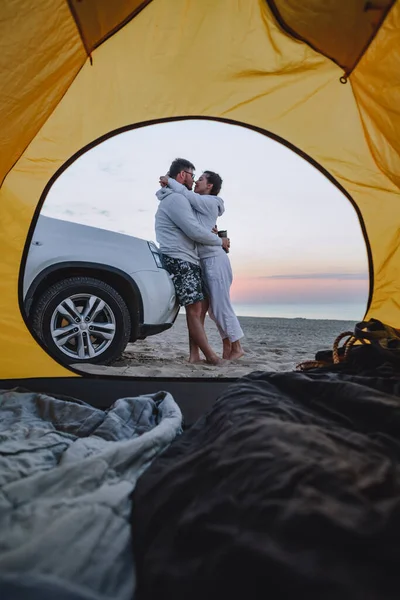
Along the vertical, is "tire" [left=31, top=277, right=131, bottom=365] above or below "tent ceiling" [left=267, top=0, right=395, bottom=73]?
below

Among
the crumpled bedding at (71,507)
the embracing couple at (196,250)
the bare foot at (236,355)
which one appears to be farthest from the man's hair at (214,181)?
the crumpled bedding at (71,507)

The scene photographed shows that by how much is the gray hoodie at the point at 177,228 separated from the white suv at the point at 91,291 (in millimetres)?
158

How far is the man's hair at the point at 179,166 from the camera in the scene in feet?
11.3

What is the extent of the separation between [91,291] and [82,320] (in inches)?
8.5

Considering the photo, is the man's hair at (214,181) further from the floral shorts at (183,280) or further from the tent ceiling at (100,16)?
the tent ceiling at (100,16)

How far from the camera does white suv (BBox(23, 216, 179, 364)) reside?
3.03m

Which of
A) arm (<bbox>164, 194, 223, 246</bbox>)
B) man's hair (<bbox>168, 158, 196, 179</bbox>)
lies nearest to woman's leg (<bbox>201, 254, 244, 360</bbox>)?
arm (<bbox>164, 194, 223, 246</bbox>)

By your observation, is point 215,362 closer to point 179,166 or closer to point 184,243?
point 184,243

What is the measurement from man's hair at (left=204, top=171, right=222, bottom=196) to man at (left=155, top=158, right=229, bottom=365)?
0.71 ft

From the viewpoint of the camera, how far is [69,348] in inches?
124

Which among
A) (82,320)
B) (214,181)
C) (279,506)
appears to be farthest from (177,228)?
(279,506)

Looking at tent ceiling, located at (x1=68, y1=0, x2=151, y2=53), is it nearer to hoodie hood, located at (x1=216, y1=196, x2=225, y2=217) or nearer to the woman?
the woman

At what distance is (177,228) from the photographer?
Answer: 342cm

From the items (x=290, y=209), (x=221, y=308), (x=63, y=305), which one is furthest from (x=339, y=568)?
(x=290, y=209)
